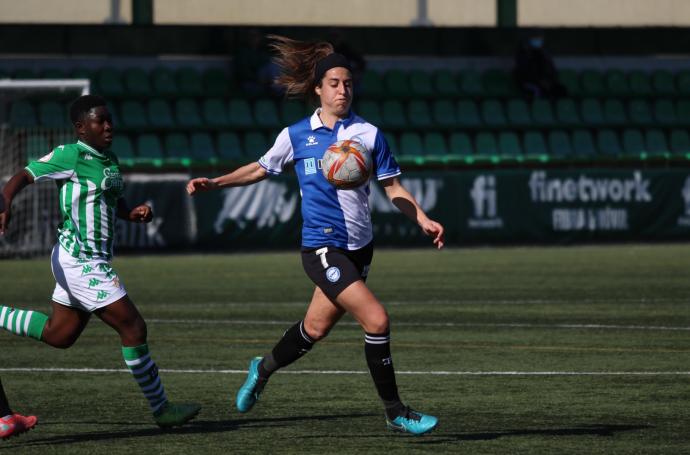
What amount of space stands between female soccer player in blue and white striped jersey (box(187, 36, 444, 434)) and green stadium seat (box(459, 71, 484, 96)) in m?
23.0

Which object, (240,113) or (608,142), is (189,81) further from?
(608,142)

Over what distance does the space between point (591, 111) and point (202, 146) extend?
9548 mm

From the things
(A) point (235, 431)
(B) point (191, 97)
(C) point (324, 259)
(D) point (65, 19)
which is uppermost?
(D) point (65, 19)

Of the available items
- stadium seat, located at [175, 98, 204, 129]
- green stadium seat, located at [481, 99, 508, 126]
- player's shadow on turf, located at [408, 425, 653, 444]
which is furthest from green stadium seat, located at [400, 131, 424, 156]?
player's shadow on turf, located at [408, 425, 653, 444]

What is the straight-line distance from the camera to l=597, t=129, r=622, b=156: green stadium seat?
99.3 feet

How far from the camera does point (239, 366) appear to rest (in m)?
10.6

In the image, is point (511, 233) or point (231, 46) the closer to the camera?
point (511, 233)

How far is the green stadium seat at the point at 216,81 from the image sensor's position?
1144 inches

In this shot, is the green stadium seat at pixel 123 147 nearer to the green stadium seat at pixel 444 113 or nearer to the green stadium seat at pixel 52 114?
the green stadium seat at pixel 52 114

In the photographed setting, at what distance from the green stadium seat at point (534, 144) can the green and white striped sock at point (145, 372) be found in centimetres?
2244

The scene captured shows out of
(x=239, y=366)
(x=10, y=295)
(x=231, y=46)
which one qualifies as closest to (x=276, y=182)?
(x=231, y=46)

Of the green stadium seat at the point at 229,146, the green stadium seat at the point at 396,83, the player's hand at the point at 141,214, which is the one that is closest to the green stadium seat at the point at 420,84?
the green stadium seat at the point at 396,83

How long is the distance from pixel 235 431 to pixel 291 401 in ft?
3.91

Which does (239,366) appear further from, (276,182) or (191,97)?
(191,97)
